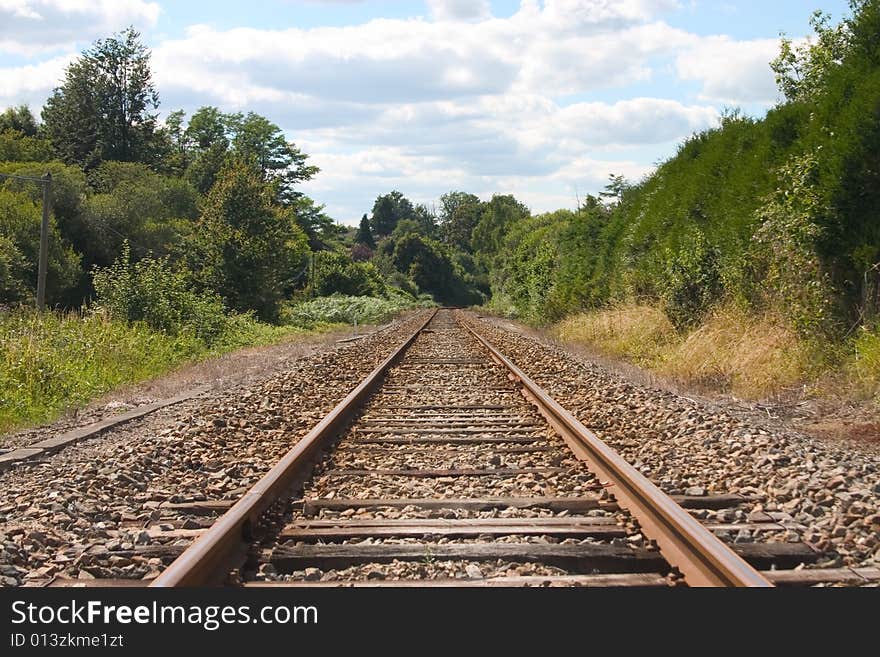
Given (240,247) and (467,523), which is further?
(240,247)

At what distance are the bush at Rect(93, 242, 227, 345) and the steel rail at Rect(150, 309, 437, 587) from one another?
1408 centimetres

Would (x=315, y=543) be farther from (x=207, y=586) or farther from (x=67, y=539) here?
(x=67, y=539)

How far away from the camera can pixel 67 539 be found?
473 cm

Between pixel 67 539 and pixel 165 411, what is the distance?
16.4 feet

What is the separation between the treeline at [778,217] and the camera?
1069 centimetres

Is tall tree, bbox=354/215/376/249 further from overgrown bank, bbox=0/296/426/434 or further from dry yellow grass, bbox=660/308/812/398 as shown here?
dry yellow grass, bbox=660/308/812/398

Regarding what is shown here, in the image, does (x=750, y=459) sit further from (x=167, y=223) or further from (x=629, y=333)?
(x=167, y=223)

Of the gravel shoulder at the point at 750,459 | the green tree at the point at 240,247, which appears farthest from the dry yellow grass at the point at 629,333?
the green tree at the point at 240,247

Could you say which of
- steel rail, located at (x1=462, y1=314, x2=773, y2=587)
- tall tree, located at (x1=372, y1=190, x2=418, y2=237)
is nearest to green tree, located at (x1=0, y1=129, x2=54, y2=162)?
steel rail, located at (x1=462, y1=314, x2=773, y2=587)

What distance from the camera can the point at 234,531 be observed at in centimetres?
449

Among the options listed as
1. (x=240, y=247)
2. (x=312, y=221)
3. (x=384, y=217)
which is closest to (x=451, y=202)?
(x=384, y=217)

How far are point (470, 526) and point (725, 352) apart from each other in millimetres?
8800

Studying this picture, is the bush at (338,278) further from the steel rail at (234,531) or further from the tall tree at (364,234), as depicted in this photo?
the tall tree at (364,234)

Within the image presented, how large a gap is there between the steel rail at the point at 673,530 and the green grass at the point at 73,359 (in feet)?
19.7
